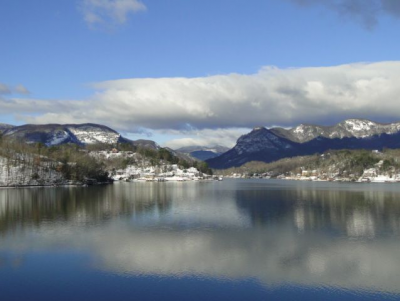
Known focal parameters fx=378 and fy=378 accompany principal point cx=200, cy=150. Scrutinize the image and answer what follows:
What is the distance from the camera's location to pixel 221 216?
231 ft

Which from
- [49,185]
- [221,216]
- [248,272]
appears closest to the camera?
[248,272]

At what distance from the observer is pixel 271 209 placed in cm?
8231

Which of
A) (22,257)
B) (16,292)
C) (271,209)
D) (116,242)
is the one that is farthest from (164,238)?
(271,209)

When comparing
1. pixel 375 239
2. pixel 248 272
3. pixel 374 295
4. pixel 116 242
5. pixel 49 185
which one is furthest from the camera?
pixel 49 185

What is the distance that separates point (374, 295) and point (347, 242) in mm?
19132

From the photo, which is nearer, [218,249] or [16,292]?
[16,292]

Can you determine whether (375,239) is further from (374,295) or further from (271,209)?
(271,209)

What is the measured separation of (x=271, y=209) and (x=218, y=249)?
42.2m

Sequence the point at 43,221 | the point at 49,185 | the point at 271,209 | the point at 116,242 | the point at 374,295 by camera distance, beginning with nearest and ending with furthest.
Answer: the point at 374,295, the point at 116,242, the point at 43,221, the point at 271,209, the point at 49,185

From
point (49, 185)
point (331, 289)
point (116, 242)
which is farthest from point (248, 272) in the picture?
point (49, 185)

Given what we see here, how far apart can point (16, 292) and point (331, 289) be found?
81.0 feet

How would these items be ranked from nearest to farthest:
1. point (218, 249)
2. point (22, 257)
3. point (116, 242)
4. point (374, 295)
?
point (374, 295) → point (22, 257) → point (218, 249) → point (116, 242)

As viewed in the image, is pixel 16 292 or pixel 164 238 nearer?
pixel 16 292

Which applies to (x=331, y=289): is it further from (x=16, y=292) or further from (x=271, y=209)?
(x=271, y=209)
